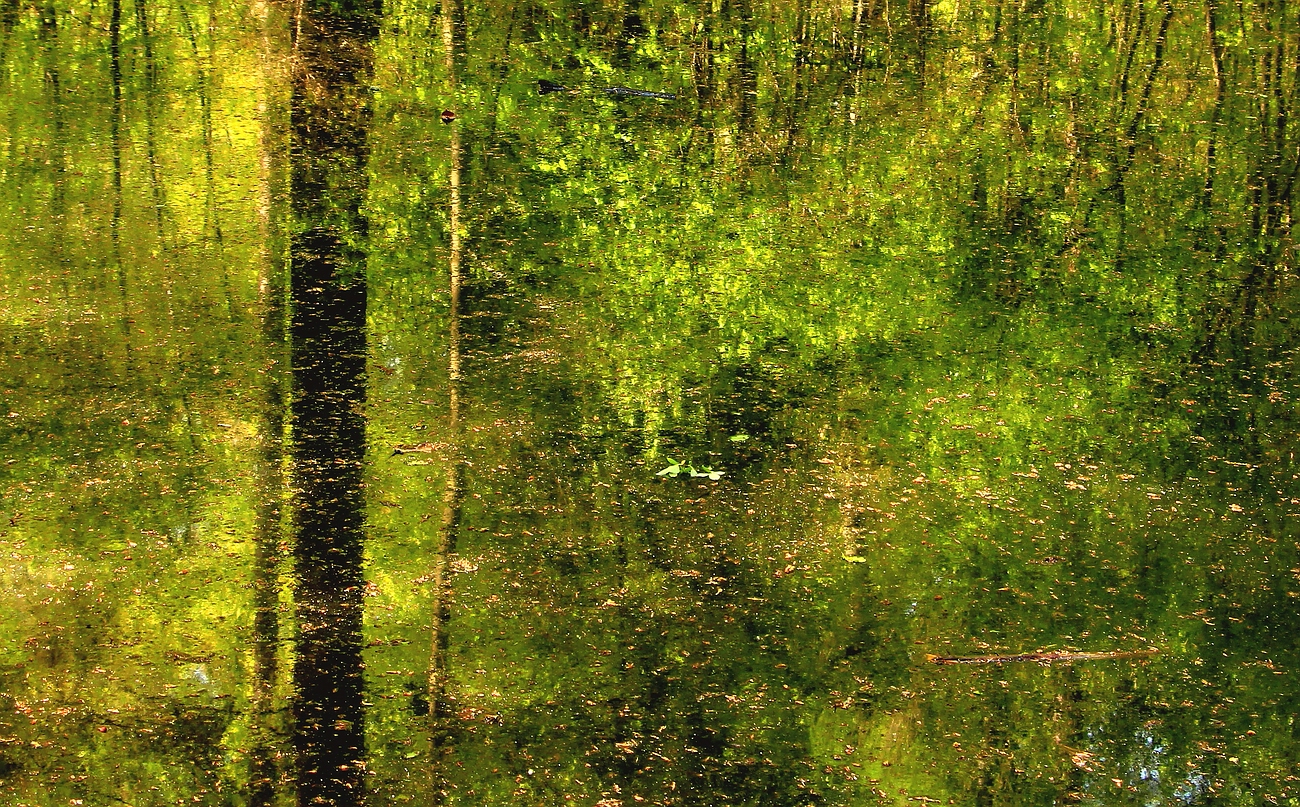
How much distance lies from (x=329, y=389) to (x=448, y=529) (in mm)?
703

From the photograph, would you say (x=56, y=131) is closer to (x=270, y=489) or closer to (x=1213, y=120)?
(x=270, y=489)

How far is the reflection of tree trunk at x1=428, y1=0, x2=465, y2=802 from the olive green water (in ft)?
0.03

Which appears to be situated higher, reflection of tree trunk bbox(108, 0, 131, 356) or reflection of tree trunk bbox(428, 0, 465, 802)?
reflection of tree trunk bbox(108, 0, 131, 356)

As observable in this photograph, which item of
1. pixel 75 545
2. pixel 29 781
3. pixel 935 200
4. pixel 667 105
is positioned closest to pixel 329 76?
pixel 667 105

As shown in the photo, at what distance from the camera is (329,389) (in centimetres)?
328

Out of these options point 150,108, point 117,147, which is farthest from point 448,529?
point 150,108

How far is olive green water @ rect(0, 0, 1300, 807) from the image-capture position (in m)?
2.35

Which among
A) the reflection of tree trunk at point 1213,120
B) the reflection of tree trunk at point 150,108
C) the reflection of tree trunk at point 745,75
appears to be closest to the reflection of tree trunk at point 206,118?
the reflection of tree trunk at point 150,108

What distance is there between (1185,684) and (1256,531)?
0.62 meters

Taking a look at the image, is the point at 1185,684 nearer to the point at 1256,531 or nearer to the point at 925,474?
the point at 1256,531

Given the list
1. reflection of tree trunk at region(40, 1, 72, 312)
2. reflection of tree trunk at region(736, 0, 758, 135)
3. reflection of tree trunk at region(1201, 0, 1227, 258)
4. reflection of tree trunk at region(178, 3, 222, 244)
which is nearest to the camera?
reflection of tree trunk at region(40, 1, 72, 312)

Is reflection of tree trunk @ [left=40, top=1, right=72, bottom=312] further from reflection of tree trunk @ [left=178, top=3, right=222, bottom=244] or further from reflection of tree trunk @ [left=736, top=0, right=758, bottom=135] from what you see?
reflection of tree trunk @ [left=736, top=0, right=758, bottom=135]

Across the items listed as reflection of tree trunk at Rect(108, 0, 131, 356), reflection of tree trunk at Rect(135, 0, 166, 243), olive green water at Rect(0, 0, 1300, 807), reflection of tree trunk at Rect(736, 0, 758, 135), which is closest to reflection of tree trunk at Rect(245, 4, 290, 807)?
olive green water at Rect(0, 0, 1300, 807)

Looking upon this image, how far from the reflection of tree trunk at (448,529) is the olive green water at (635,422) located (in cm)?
1
